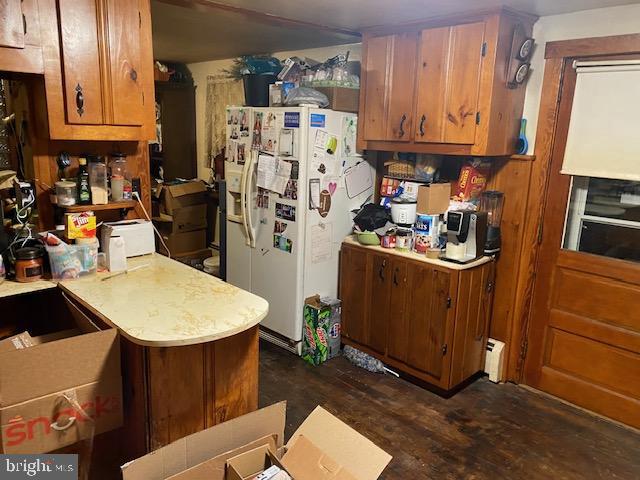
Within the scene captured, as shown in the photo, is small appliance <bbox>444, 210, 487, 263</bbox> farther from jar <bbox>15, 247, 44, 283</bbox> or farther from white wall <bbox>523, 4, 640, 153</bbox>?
jar <bbox>15, 247, 44, 283</bbox>

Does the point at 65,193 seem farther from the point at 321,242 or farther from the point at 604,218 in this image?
the point at 604,218

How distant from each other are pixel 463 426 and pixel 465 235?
1065 millimetres

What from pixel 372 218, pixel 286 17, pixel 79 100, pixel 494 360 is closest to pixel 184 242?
pixel 372 218

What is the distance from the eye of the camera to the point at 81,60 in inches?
84.9

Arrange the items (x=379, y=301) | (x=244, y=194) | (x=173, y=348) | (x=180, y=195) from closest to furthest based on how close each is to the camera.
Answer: (x=173, y=348) → (x=379, y=301) → (x=244, y=194) → (x=180, y=195)

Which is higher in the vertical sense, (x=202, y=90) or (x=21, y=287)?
(x=202, y=90)

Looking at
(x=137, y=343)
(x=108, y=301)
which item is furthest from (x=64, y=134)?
(x=137, y=343)

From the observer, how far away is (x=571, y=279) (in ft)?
9.53

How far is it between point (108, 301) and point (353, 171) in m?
2.04

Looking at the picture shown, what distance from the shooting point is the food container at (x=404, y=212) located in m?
3.15

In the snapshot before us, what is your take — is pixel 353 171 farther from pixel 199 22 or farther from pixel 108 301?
pixel 108 301

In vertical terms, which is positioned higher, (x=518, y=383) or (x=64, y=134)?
(x=64, y=134)

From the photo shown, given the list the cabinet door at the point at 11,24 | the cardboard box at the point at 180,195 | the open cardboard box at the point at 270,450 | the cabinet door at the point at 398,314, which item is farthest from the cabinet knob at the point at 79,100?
the cardboard box at the point at 180,195

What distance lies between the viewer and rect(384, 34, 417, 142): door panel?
3051 millimetres
